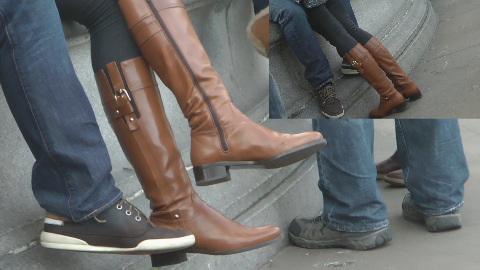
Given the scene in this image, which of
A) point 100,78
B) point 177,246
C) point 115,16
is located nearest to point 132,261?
point 177,246

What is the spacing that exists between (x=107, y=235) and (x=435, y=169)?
1.28 meters

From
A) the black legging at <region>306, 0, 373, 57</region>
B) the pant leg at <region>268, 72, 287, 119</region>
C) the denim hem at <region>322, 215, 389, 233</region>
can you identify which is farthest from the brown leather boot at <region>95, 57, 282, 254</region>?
the denim hem at <region>322, 215, 389, 233</region>

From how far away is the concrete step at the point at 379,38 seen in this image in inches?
65.4

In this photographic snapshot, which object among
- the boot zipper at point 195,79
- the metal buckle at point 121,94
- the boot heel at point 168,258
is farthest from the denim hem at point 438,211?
the metal buckle at point 121,94

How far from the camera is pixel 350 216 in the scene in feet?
7.51

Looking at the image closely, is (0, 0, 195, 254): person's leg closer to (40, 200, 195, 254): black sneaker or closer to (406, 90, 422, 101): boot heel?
(40, 200, 195, 254): black sneaker

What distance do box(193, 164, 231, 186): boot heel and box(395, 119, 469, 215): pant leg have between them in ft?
2.74

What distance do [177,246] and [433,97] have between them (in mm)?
729

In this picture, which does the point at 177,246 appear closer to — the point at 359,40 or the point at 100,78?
the point at 100,78

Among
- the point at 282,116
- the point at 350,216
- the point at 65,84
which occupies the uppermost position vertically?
the point at 65,84

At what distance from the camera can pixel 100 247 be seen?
1646 millimetres

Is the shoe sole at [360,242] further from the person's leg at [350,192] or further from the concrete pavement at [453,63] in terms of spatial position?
the concrete pavement at [453,63]

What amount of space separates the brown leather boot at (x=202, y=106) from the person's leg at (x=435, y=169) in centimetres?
72

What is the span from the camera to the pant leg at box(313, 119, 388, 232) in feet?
7.39
